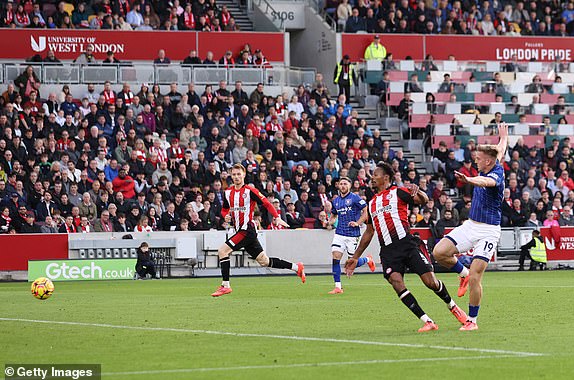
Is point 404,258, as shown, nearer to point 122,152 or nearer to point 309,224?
point 309,224

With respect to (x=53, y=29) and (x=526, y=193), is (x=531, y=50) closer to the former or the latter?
(x=526, y=193)

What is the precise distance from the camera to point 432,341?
41.5 feet

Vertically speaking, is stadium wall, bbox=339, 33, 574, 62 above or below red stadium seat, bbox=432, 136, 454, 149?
above

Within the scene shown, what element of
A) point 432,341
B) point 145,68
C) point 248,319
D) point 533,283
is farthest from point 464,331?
point 145,68

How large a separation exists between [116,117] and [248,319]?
19.2m

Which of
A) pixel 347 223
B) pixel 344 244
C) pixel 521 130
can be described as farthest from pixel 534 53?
pixel 344 244

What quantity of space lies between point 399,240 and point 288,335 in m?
1.83

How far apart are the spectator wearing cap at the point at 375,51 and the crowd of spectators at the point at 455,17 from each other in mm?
1448

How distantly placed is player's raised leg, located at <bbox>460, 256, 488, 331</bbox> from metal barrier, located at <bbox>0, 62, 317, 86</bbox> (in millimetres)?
24362

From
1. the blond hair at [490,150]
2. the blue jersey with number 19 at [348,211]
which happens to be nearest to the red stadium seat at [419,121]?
the blue jersey with number 19 at [348,211]

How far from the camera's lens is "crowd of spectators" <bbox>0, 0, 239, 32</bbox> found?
39125 mm

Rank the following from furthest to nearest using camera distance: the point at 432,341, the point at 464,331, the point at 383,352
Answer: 1. the point at 464,331
2. the point at 432,341
3. the point at 383,352

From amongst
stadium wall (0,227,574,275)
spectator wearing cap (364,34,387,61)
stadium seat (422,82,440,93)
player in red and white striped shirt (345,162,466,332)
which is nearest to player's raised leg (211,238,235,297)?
player in red and white striped shirt (345,162,466,332)

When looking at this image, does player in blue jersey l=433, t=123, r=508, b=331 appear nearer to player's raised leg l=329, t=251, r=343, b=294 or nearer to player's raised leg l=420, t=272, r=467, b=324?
player's raised leg l=420, t=272, r=467, b=324
